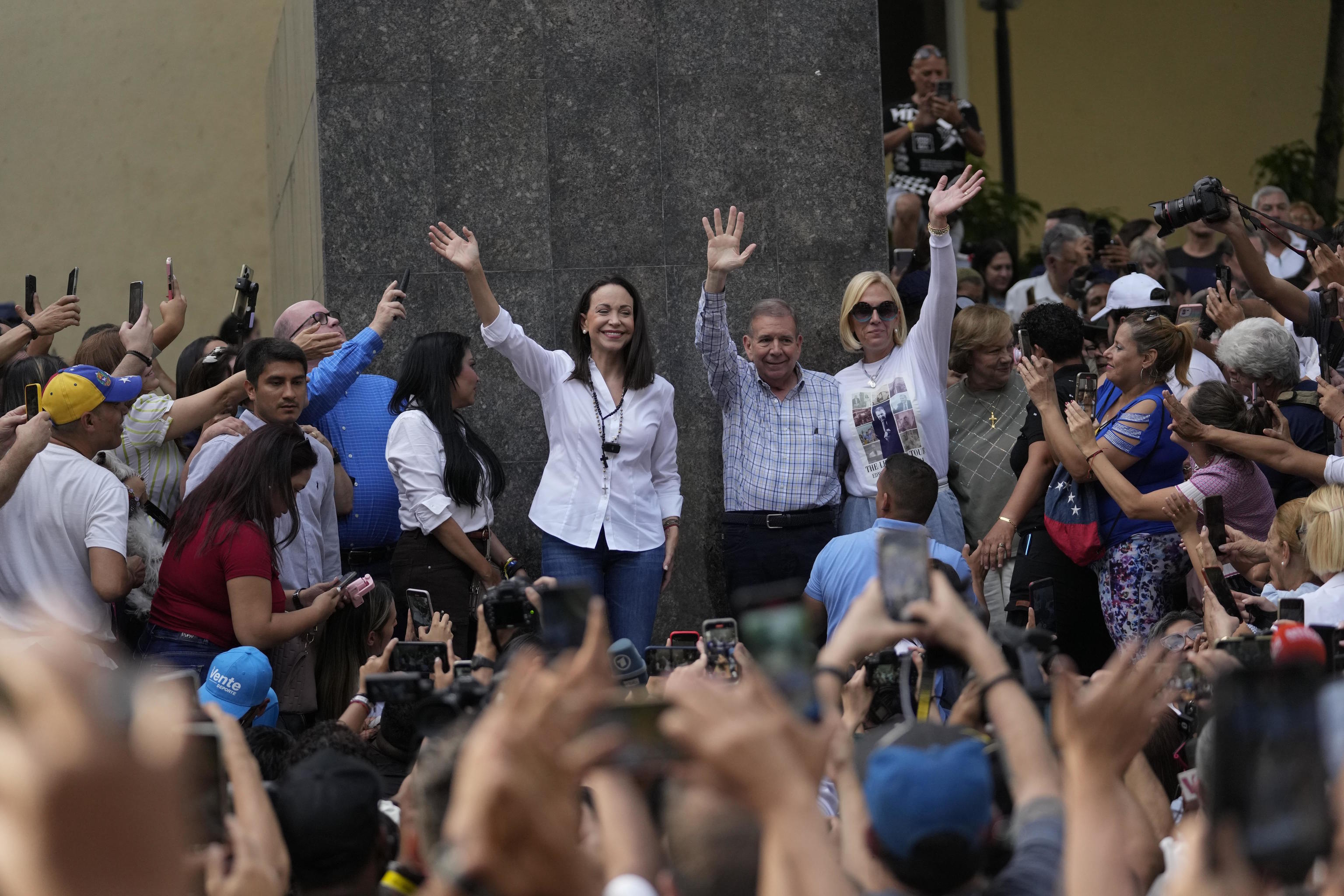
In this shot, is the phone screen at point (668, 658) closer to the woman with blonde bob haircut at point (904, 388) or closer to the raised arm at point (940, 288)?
the woman with blonde bob haircut at point (904, 388)

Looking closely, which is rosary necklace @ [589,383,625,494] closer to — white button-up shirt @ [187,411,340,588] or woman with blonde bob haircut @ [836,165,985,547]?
woman with blonde bob haircut @ [836,165,985,547]

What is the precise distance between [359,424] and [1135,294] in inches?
122

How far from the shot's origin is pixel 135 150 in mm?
9422

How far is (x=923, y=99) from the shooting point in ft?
A: 26.9

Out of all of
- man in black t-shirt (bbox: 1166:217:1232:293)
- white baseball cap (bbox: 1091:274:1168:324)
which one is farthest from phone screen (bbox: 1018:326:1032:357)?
man in black t-shirt (bbox: 1166:217:1232:293)

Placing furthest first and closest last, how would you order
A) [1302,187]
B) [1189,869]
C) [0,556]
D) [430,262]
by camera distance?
1. [1302,187]
2. [430,262]
3. [0,556]
4. [1189,869]

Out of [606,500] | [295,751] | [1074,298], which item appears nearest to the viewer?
[295,751]

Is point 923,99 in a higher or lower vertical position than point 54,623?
higher

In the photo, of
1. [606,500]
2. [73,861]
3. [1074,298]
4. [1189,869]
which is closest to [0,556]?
[606,500]

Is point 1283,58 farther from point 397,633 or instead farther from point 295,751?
point 295,751

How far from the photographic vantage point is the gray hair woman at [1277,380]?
5.12m

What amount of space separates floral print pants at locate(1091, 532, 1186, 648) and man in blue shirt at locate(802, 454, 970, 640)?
98cm

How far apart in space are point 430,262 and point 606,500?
4.74ft

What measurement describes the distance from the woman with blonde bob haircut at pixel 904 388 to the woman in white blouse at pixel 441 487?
1309 mm
